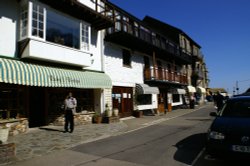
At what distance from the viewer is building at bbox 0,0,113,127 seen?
10023 mm

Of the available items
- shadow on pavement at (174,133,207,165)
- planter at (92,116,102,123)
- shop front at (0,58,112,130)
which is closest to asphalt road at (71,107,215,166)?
shadow on pavement at (174,133,207,165)

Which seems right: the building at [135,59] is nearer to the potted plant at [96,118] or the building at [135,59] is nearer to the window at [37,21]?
the potted plant at [96,118]

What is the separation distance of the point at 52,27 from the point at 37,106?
4334mm

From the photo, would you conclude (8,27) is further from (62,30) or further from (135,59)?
(135,59)

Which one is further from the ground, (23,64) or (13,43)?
(13,43)

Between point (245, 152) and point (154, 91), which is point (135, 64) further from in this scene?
point (245, 152)

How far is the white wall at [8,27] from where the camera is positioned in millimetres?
9891

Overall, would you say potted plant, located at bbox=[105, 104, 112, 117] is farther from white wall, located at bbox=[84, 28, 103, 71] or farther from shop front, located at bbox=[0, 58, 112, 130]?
white wall, located at bbox=[84, 28, 103, 71]

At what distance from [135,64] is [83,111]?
7.56 m

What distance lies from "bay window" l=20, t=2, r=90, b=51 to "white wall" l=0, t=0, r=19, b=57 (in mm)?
299

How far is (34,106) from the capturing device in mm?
12320

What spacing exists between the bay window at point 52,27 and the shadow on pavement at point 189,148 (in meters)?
7.80

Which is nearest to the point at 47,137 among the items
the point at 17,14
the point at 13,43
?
→ the point at 13,43

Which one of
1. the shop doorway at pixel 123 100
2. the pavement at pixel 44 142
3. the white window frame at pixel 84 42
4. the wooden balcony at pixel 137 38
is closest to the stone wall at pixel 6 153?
the pavement at pixel 44 142
